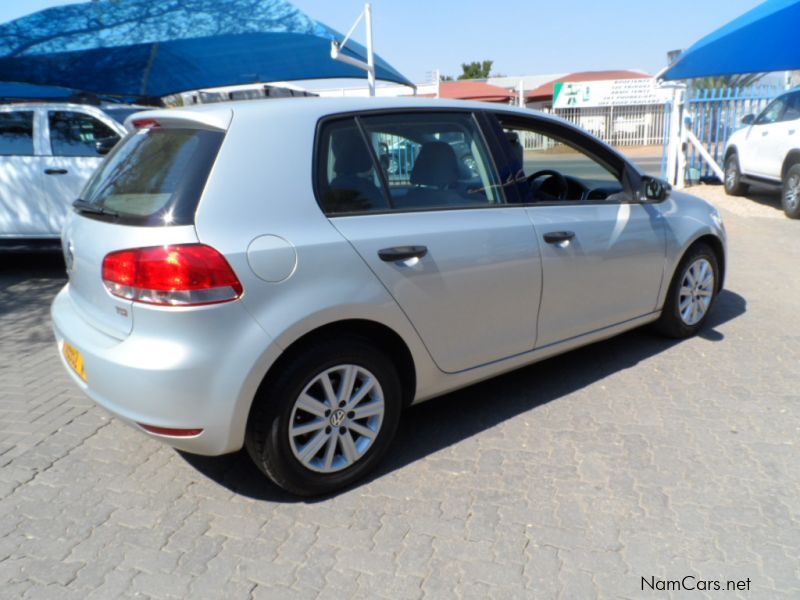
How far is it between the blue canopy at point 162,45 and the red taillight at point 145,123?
21.6ft

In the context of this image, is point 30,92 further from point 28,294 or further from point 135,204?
point 135,204

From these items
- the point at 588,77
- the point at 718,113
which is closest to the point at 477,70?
the point at 588,77

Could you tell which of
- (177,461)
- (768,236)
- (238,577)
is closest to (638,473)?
(238,577)

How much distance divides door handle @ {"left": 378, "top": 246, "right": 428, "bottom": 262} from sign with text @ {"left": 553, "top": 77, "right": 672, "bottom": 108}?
94.3ft

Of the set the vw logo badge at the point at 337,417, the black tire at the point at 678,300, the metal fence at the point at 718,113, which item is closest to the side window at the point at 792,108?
the metal fence at the point at 718,113

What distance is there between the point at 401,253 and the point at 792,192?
8928 millimetres

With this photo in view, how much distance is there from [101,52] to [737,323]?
30.8 ft

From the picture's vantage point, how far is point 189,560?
2596mm

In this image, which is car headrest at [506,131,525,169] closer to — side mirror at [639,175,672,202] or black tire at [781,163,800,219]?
side mirror at [639,175,672,202]

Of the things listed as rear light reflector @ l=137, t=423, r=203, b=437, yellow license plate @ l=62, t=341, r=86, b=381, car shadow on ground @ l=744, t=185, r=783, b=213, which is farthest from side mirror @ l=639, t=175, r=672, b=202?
car shadow on ground @ l=744, t=185, r=783, b=213

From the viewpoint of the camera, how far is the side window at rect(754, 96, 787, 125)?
1066 centimetres

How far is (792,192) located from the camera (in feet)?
31.5

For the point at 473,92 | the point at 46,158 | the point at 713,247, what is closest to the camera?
the point at 713,247

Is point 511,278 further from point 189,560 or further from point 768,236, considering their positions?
point 768,236
